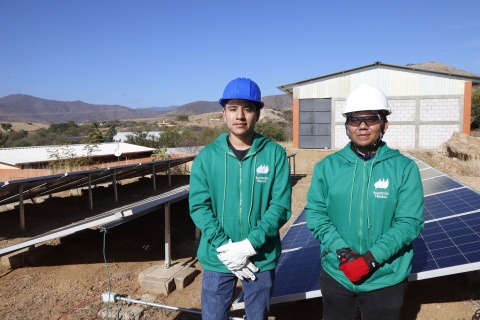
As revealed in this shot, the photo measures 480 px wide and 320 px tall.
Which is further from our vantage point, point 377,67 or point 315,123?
point 315,123

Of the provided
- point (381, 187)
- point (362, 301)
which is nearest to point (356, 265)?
point (362, 301)

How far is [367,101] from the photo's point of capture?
254 cm

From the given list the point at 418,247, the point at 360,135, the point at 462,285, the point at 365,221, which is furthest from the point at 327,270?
the point at 462,285

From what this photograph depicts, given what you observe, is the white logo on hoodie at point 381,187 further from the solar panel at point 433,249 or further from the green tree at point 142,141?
the green tree at point 142,141

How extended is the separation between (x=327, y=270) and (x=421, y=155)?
1848cm

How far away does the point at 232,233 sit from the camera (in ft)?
8.77

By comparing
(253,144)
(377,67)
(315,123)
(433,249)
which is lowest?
(433,249)

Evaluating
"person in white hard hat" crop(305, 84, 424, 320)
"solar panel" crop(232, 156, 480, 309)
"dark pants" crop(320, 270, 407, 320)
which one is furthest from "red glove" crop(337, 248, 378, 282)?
"solar panel" crop(232, 156, 480, 309)

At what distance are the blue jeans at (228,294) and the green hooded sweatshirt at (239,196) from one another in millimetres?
61

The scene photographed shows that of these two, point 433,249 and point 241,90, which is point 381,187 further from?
point 433,249

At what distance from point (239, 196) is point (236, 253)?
0.39 m

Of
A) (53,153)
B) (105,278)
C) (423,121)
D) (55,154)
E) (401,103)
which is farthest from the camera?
(53,153)

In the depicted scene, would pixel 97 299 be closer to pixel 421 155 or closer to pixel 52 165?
pixel 52 165

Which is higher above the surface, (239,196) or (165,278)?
(239,196)
